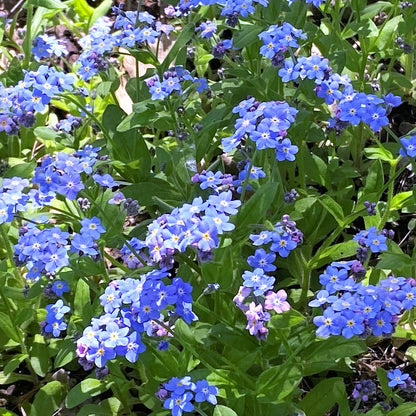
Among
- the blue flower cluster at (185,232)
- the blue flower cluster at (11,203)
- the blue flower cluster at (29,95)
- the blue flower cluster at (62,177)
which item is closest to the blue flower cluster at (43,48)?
the blue flower cluster at (29,95)

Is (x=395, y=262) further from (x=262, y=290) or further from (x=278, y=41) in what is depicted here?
(x=278, y=41)

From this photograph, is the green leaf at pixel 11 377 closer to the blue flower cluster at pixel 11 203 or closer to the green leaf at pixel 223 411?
the blue flower cluster at pixel 11 203

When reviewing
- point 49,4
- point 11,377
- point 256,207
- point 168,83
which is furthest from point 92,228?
point 49,4

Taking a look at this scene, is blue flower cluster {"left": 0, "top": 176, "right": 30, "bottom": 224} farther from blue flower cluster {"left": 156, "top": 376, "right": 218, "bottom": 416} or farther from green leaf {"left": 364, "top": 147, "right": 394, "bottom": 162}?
green leaf {"left": 364, "top": 147, "right": 394, "bottom": 162}

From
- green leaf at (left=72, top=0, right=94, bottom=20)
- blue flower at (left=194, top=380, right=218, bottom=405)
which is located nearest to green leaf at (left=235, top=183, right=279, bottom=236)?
blue flower at (left=194, top=380, right=218, bottom=405)

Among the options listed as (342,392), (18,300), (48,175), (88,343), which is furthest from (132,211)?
(342,392)
